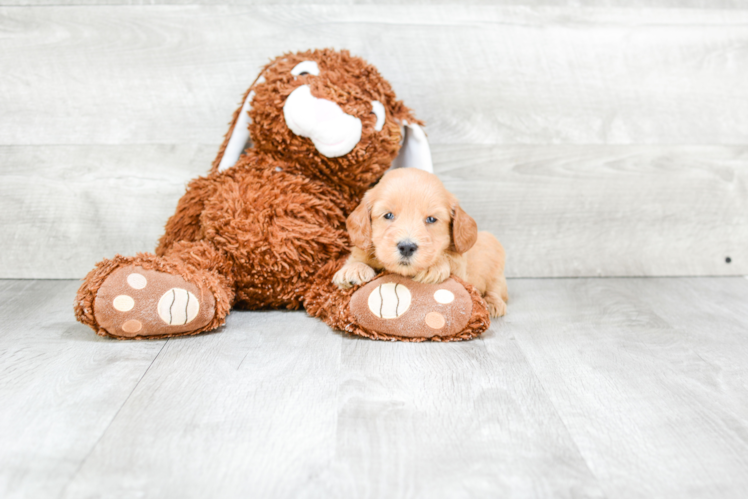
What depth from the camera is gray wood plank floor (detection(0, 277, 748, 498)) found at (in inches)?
27.4

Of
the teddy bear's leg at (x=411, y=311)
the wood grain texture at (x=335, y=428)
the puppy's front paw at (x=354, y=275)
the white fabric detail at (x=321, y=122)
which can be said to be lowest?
the wood grain texture at (x=335, y=428)

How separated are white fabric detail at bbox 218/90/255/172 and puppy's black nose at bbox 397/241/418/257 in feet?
1.56

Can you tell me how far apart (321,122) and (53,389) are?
629mm

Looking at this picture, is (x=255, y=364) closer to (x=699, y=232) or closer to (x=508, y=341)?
(x=508, y=341)

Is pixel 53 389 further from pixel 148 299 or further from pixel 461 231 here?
pixel 461 231

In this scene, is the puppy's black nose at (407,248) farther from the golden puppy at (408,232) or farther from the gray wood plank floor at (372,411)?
the gray wood plank floor at (372,411)

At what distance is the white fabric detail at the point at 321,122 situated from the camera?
1141mm

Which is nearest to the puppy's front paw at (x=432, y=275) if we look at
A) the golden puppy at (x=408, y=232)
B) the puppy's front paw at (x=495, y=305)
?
the golden puppy at (x=408, y=232)

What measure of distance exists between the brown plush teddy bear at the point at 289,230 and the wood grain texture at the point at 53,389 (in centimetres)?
7

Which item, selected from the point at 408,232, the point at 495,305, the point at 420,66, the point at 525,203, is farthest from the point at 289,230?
the point at 525,203

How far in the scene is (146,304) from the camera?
1035 millimetres

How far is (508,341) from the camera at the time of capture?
3.66 ft

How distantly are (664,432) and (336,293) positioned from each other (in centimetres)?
58

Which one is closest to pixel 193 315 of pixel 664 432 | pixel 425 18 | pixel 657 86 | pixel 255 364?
pixel 255 364
